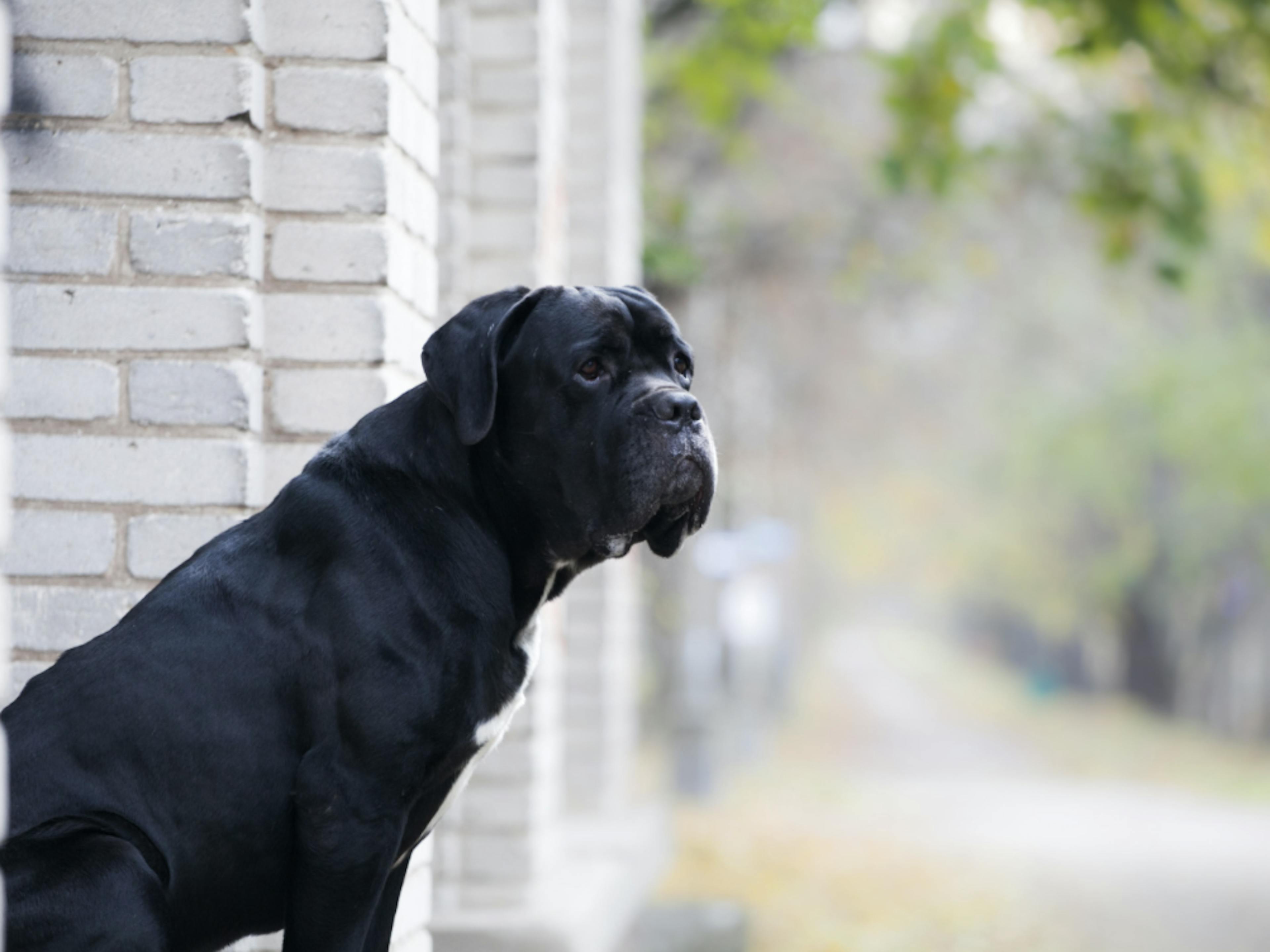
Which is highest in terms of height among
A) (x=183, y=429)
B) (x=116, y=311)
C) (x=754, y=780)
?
(x=116, y=311)

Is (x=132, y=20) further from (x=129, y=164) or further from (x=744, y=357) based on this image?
(x=744, y=357)

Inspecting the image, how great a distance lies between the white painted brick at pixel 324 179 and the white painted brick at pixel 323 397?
1.29 ft

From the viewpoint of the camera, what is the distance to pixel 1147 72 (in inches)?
440

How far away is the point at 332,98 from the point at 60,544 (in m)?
1.22

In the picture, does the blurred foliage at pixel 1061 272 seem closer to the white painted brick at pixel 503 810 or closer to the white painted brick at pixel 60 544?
the white painted brick at pixel 503 810

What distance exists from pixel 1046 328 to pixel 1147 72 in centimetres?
1523

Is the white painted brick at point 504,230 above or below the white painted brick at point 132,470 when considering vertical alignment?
above

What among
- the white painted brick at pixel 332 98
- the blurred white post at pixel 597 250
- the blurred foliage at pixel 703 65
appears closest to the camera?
the white painted brick at pixel 332 98

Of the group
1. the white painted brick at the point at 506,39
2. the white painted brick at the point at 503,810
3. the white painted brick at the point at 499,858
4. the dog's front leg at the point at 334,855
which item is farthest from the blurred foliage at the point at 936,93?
the dog's front leg at the point at 334,855

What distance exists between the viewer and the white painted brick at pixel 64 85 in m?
3.47

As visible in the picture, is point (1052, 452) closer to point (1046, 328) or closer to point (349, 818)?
point (1046, 328)

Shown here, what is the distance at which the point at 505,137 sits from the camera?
597 centimetres

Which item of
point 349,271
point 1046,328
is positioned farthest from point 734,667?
point 349,271

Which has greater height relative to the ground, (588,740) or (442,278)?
(442,278)
